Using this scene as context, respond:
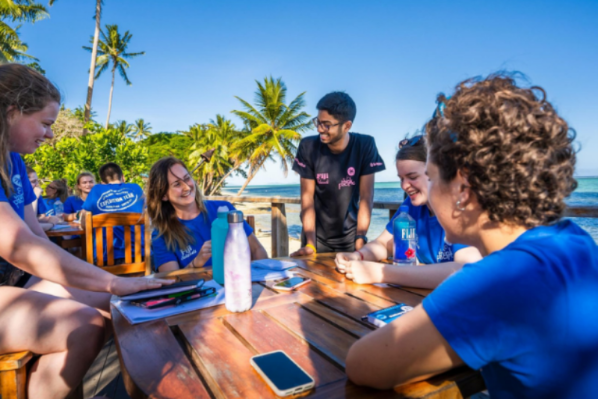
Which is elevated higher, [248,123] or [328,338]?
[248,123]

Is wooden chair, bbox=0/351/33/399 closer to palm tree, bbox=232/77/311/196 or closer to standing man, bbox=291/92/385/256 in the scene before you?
standing man, bbox=291/92/385/256

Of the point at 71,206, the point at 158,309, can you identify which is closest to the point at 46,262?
the point at 158,309

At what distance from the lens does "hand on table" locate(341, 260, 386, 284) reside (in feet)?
4.61

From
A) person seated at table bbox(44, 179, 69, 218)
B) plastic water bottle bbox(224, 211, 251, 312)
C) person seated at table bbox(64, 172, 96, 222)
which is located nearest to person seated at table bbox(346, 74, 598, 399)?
plastic water bottle bbox(224, 211, 251, 312)

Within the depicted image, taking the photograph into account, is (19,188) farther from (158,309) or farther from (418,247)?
(418,247)

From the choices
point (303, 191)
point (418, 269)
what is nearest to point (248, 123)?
point (303, 191)

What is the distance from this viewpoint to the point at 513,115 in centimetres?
65

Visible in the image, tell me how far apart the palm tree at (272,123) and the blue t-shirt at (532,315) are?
21.9 metres

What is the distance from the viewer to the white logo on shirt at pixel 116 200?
3.67m

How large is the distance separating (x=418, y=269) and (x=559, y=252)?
0.75m

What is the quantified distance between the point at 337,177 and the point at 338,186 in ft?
0.23

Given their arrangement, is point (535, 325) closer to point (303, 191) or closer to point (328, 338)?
point (328, 338)

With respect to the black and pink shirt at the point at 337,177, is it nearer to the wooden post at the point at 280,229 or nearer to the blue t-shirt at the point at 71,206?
the wooden post at the point at 280,229

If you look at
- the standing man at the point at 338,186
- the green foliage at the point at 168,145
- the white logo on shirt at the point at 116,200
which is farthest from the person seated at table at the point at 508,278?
the green foliage at the point at 168,145
